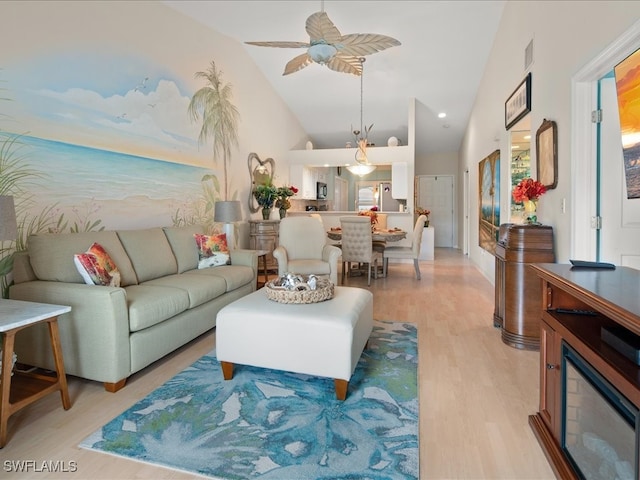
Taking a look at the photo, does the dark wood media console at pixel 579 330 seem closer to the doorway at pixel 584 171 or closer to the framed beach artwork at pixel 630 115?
the framed beach artwork at pixel 630 115

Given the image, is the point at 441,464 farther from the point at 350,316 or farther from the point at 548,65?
the point at 548,65

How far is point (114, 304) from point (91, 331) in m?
0.23

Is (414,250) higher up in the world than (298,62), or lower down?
lower down

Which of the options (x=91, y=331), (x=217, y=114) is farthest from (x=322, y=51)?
(x=91, y=331)

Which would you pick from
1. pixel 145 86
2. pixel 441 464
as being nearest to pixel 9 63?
pixel 145 86

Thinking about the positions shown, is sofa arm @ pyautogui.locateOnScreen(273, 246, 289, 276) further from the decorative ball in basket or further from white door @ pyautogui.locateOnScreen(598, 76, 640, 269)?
white door @ pyautogui.locateOnScreen(598, 76, 640, 269)

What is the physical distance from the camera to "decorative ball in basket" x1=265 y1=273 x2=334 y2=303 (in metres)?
2.43

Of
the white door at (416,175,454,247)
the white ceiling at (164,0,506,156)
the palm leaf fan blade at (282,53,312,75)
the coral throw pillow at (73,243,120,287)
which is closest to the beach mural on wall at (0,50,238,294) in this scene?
the coral throw pillow at (73,243,120,287)

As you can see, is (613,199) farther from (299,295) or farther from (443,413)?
(299,295)

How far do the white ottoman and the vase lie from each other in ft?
6.31

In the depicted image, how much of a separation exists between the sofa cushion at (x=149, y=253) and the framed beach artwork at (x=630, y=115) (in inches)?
A: 141

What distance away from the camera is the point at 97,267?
256 centimetres

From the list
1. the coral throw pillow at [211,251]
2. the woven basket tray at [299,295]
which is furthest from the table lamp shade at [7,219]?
the coral throw pillow at [211,251]

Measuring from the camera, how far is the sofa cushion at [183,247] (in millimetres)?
3709
